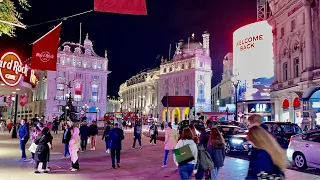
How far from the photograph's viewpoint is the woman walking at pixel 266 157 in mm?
5047

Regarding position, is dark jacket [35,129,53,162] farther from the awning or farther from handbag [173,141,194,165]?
the awning

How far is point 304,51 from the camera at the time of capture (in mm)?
35969

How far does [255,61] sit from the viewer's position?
6059 centimetres

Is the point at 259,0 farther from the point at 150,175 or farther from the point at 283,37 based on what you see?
the point at 150,175

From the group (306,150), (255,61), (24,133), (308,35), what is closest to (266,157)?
(306,150)

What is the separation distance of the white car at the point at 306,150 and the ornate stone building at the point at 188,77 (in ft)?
235

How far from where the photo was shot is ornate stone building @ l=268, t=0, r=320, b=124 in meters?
Answer: 34.0

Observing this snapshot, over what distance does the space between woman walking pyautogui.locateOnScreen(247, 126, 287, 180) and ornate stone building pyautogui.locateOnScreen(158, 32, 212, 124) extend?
264ft

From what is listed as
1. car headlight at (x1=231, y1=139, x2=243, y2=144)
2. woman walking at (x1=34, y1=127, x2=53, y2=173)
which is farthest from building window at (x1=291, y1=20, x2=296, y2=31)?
woman walking at (x1=34, y1=127, x2=53, y2=173)

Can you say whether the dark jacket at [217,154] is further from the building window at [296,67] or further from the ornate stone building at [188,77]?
the ornate stone building at [188,77]

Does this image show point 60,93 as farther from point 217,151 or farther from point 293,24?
point 217,151

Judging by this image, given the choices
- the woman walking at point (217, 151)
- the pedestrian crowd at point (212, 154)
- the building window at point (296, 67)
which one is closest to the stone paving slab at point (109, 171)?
the pedestrian crowd at point (212, 154)

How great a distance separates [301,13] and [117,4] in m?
33.3

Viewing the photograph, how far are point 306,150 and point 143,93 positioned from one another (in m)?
113
